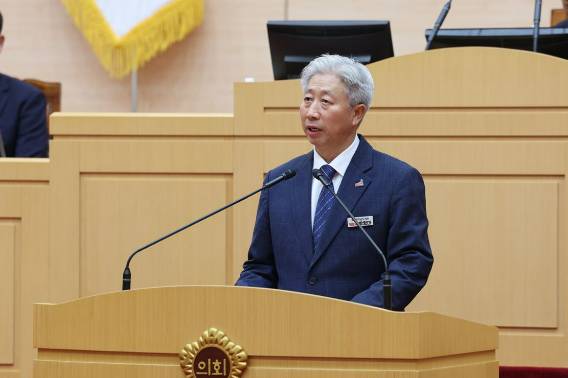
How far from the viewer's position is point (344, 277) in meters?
2.25

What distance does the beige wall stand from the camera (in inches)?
197

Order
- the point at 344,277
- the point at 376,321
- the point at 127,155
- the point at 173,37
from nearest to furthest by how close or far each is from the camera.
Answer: the point at 376,321 → the point at 344,277 → the point at 127,155 → the point at 173,37

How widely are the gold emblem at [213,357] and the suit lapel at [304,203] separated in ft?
1.70

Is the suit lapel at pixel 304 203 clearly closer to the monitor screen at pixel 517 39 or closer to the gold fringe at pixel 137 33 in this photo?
the monitor screen at pixel 517 39

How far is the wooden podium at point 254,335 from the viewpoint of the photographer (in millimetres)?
1765

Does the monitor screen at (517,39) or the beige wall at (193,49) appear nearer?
the monitor screen at (517,39)

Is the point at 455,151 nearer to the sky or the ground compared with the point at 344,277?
nearer to the sky

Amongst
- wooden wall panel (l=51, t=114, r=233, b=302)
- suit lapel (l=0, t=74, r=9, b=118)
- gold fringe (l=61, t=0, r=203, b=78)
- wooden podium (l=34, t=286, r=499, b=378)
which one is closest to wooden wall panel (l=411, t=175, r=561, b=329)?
wooden wall panel (l=51, t=114, r=233, b=302)

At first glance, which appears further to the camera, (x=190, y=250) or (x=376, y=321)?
(x=190, y=250)

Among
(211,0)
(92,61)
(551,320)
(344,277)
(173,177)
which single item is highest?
(211,0)

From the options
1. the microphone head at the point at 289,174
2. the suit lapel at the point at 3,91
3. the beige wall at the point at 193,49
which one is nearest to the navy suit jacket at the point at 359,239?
the microphone head at the point at 289,174

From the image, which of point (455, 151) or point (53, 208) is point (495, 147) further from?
point (53, 208)

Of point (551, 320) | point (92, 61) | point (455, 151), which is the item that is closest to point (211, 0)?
point (92, 61)

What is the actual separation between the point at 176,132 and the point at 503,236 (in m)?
1.13
